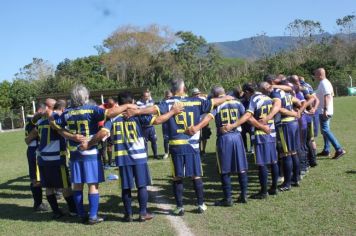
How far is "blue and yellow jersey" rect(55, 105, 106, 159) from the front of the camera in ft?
22.4

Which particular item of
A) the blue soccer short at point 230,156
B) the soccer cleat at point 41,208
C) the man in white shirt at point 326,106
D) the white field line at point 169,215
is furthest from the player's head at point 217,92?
the man in white shirt at point 326,106

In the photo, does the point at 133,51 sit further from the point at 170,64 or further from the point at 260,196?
the point at 260,196

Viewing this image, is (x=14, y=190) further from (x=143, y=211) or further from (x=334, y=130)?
(x=334, y=130)

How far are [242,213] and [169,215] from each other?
45.7 inches

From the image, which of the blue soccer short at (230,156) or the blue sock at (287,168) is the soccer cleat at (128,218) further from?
the blue sock at (287,168)

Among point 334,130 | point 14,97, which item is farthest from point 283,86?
point 14,97

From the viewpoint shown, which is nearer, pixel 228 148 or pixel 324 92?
pixel 228 148

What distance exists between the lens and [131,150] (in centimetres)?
692

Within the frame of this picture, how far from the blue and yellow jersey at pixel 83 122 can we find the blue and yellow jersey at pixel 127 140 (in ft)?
0.77

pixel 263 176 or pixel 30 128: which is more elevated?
pixel 30 128

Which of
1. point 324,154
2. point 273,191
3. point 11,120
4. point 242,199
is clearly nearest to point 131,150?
point 242,199

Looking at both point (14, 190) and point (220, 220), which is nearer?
point (220, 220)

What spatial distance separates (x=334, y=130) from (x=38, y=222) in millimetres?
12728

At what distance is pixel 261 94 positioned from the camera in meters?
8.01
